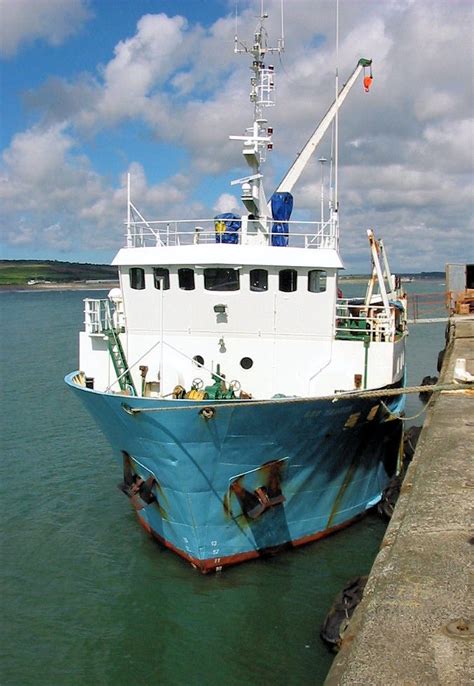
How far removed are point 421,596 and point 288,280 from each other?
28.6 feet

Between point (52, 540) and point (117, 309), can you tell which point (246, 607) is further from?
point (117, 309)

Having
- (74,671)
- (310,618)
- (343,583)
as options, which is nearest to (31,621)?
(74,671)

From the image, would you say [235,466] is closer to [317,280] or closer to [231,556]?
[231,556]

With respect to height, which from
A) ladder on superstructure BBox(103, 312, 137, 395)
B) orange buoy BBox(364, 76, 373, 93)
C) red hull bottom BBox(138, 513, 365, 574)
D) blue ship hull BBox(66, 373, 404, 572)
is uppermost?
orange buoy BBox(364, 76, 373, 93)

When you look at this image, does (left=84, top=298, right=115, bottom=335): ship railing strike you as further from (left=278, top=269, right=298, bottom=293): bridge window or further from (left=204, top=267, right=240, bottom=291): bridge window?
(left=278, top=269, right=298, bottom=293): bridge window

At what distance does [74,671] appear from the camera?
32.7ft

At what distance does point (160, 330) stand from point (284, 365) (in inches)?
110

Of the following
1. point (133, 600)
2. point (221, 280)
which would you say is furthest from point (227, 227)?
point (133, 600)

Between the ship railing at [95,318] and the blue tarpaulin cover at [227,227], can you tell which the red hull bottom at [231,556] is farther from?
the blue tarpaulin cover at [227,227]

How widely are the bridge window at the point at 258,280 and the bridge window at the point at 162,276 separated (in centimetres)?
184

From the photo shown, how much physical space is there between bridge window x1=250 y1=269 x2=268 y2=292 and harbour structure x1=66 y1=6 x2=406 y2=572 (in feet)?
0.10

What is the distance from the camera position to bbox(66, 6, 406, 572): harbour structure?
1139cm

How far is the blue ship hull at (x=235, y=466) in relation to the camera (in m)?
11.0

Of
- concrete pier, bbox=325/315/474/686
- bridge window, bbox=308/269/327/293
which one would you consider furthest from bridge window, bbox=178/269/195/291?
concrete pier, bbox=325/315/474/686
